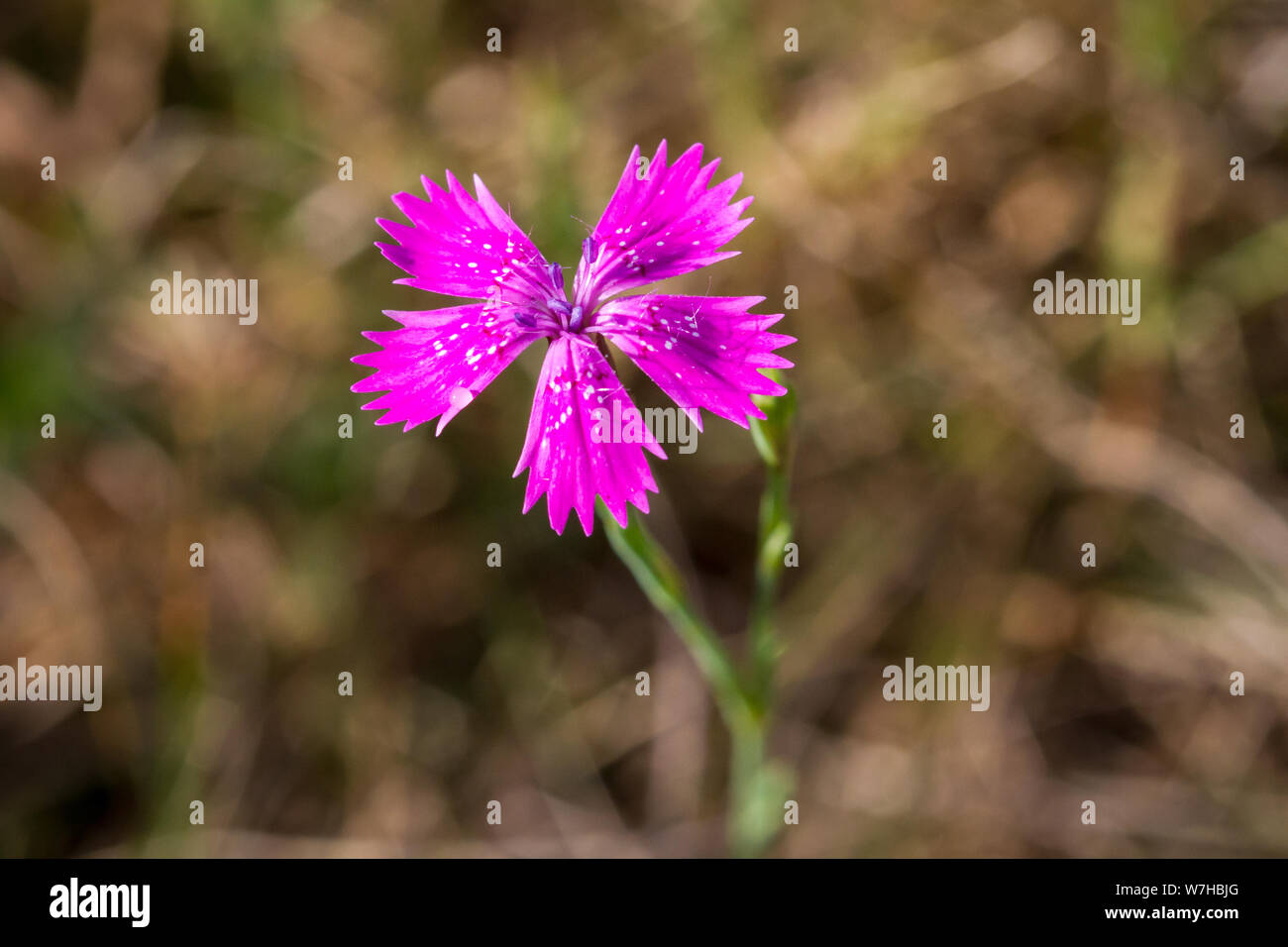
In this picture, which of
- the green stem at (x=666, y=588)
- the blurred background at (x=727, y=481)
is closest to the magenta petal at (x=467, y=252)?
the green stem at (x=666, y=588)

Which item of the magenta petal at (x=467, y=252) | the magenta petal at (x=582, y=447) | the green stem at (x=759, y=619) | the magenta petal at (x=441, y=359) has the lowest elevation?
the green stem at (x=759, y=619)

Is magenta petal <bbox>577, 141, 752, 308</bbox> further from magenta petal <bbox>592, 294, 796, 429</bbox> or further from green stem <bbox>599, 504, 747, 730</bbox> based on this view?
green stem <bbox>599, 504, 747, 730</bbox>

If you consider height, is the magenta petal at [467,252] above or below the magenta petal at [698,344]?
above

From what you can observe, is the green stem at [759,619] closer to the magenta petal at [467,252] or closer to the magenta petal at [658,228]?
the magenta petal at [658,228]

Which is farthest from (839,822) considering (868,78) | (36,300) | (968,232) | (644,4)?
(36,300)

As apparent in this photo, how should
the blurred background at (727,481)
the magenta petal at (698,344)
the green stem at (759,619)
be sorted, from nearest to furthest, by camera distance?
1. the magenta petal at (698,344)
2. the green stem at (759,619)
3. the blurred background at (727,481)

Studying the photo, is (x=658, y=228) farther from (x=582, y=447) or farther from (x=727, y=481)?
(x=727, y=481)
